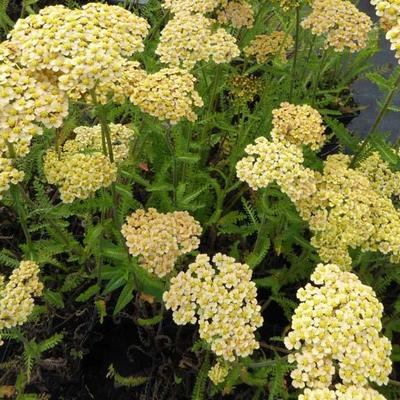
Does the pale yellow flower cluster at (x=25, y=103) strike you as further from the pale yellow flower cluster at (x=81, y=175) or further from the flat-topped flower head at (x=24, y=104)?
the pale yellow flower cluster at (x=81, y=175)

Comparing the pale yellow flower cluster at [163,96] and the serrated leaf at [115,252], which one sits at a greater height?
the pale yellow flower cluster at [163,96]

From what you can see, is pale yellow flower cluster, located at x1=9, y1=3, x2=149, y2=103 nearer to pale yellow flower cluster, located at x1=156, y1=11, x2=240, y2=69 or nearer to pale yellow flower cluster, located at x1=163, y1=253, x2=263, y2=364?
pale yellow flower cluster, located at x1=156, y1=11, x2=240, y2=69

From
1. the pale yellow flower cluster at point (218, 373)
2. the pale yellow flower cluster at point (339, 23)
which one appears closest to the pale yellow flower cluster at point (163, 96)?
the pale yellow flower cluster at point (339, 23)

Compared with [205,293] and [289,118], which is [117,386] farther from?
[289,118]

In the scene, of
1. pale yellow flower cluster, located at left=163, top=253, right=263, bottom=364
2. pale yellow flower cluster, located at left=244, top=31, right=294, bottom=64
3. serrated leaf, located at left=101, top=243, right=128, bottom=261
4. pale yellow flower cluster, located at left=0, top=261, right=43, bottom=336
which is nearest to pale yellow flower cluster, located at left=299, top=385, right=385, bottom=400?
pale yellow flower cluster, located at left=163, top=253, right=263, bottom=364

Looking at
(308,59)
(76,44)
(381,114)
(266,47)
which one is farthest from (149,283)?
(308,59)

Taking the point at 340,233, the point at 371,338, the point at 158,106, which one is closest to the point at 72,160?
the point at 158,106

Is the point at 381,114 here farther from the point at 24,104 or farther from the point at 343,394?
the point at 24,104
